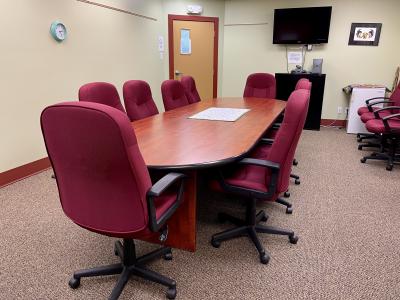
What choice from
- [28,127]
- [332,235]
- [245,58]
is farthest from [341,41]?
[28,127]

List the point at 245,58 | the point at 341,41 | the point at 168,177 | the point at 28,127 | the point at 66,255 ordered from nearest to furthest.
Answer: the point at 168,177 → the point at 66,255 → the point at 28,127 → the point at 341,41 → the point at 245,58

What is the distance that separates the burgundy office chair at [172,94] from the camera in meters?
3.50

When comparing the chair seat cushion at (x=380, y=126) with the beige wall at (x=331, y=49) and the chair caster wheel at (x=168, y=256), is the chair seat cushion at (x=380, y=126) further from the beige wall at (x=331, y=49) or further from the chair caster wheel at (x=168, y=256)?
the chair caster wheel at (x=168, y=256)

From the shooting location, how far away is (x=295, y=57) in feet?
18.6

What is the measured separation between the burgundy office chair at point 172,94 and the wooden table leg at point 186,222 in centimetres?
184

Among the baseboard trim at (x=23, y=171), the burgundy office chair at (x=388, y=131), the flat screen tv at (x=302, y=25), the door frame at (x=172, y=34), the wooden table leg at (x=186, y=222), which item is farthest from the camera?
the door frame at (x=172, y=34)

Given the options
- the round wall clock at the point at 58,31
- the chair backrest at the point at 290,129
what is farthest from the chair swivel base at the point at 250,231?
the round wall clock at the point at 58,31

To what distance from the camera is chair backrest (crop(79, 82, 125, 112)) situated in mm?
2398

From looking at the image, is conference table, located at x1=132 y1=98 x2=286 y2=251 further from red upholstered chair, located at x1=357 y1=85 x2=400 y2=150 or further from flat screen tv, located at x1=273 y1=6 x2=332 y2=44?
flat screen tv, located at x1=273 y1=6 x2=332 y2=44

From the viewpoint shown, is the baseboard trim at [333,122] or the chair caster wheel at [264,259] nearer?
the chair caster wheel at [264,259]

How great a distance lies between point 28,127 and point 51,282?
2149 mm

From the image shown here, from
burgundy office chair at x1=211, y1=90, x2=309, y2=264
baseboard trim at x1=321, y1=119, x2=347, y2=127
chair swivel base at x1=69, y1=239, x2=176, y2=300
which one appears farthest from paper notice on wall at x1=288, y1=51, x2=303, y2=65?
chair swivel base at x1=69, y1=239, x2=176, y2=300

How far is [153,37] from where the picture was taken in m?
5.36

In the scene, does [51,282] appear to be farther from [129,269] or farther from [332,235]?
[332,235]
